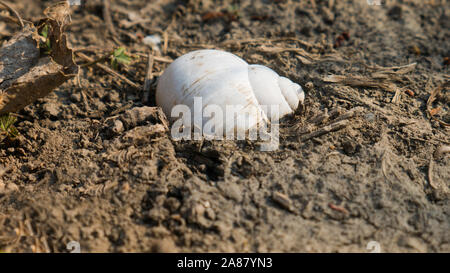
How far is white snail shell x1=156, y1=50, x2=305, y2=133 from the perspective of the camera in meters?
2.97

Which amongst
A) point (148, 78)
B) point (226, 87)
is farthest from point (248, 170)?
point (148, 78)

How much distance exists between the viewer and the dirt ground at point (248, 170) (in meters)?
2.50

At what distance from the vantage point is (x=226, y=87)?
298cm

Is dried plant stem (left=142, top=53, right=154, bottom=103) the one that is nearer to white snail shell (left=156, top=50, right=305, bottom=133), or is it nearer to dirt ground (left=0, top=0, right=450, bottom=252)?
dirt ground (left=0, top=0, right=450, bottom=252)

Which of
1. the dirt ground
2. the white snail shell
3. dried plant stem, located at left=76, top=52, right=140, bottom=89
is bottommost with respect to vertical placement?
the dirt ground

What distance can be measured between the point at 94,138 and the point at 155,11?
7.22 feet

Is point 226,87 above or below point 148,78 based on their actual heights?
below

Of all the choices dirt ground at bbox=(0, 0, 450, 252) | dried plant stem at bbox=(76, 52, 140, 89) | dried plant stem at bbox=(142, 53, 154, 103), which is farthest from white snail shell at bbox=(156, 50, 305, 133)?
dried plant stem at bbox=(76, 52, 140, 89)

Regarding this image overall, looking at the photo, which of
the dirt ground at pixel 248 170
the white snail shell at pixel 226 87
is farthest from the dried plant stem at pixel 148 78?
the white snail shell at pixel 226 87

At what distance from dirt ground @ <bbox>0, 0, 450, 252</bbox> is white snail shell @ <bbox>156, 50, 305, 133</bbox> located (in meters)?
0.18

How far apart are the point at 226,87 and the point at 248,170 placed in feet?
2.14

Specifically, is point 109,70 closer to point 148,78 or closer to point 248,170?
point 148,78

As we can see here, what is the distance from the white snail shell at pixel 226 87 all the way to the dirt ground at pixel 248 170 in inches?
7.3
